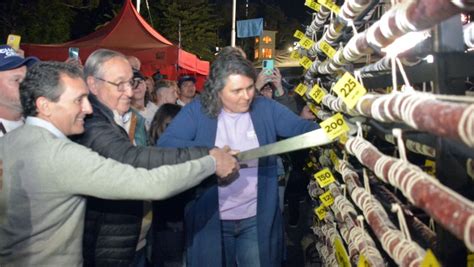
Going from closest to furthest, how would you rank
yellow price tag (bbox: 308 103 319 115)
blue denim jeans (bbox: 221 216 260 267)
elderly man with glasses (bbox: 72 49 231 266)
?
elderly man with glasses (bbox: 72 49 231 266) → blue denim jeans (bbox: 221 216 260 267) → yellow price tag (bbox: 308 103 319 115)

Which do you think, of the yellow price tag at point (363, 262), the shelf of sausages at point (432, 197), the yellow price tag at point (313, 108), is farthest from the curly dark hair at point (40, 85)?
the yellow price tag at point (313, 108)

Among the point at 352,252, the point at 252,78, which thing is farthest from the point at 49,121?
the point at 352,252

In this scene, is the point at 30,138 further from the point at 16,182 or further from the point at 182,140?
the point at 182,140

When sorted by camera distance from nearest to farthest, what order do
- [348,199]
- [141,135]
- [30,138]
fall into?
1. [30,138]
2. [348,199]
3. [141,135]

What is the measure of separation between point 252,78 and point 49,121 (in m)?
1.54

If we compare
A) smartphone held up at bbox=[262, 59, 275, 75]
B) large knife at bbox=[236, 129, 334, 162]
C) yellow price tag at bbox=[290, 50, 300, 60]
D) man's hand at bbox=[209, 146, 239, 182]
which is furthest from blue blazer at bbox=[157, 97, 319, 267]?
yellow price tag at bbox=[290, 50, 300, 60]

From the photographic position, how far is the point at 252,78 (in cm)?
349

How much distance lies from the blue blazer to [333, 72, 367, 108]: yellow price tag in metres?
1.26

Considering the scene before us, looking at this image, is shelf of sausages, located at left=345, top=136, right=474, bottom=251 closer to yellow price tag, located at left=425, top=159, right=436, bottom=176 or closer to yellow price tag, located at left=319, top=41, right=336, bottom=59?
yellow price tag, located at left=425, top=159, right=436, bottom=176

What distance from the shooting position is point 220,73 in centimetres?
349

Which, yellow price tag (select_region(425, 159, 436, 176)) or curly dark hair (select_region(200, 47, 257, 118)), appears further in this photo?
curly dark hair (select_region(200, 47, 257, 118))

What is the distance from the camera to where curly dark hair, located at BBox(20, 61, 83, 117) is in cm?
244

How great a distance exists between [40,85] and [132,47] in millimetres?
10025

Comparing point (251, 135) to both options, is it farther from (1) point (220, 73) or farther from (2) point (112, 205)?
(2) point (112, 205)
